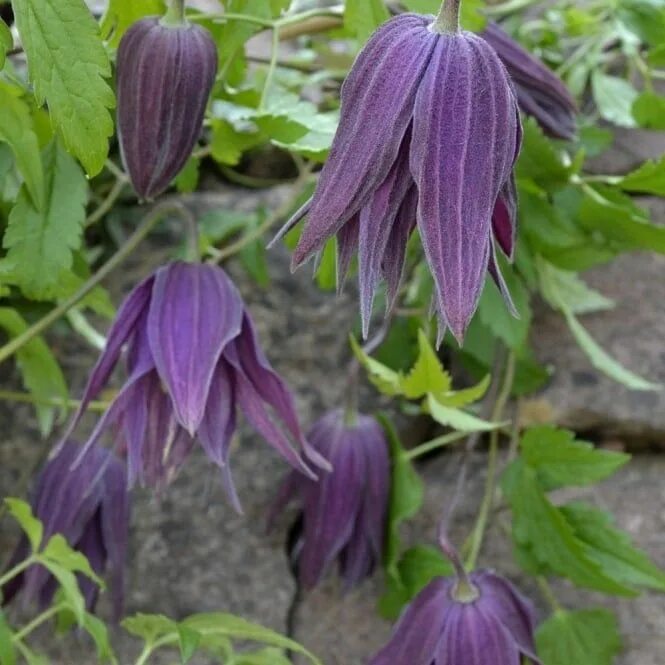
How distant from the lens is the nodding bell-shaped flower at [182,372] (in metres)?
0.74

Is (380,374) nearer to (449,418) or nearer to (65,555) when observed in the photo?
(449,418)

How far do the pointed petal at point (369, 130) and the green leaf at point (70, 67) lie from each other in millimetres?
143

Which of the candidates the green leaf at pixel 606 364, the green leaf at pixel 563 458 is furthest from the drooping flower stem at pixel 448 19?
the green leaf at pixel 606 364

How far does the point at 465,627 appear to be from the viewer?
0.77 m

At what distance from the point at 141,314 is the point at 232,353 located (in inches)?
2.9

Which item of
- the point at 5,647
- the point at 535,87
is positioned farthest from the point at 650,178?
the point at 5,647

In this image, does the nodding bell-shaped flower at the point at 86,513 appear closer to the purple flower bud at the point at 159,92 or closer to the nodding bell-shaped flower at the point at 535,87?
the purple flower bud at the point at 159,92

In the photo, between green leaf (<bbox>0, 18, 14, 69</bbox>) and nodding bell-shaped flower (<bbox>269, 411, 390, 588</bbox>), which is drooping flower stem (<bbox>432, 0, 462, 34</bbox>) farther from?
nodding bell-shaped flower (<bbox>269, 411, 390, 588</bbox>)

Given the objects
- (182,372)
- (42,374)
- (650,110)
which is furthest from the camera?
(650,110)

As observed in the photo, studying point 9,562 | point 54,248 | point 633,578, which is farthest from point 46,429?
point 633,578

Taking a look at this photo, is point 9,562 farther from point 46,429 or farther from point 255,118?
point 255,118

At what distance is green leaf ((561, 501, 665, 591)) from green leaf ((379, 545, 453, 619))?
11 centimetres

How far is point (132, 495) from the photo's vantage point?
1.05m

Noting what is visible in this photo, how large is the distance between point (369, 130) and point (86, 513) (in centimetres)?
47
